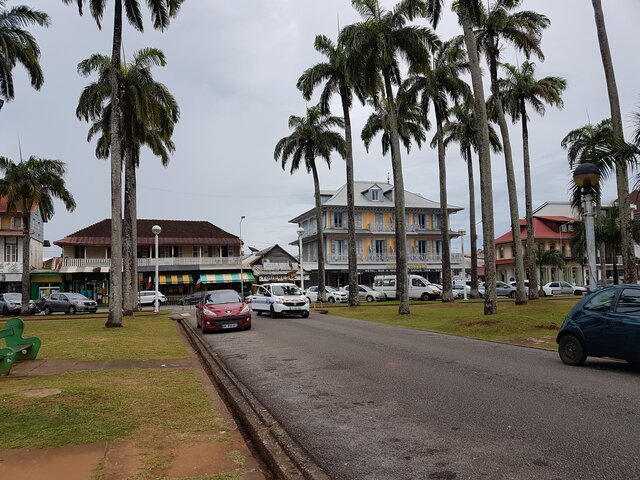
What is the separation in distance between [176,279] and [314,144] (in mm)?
22978

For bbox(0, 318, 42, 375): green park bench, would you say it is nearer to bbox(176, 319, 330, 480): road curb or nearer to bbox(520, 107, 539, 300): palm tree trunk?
bbox(176, 319, 330, 480): road curb

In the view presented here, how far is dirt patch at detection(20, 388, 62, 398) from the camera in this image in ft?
23.8

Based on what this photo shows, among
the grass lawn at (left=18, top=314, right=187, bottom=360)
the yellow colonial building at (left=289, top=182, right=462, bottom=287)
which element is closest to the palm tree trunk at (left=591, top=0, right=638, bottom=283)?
the grass lawn at (left=18, top=314, right=187, bottom=360)

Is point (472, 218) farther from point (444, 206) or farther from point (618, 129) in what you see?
point (618, 129)

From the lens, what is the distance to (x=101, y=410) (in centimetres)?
660

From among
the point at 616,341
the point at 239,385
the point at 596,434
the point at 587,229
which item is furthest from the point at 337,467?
the point at 587,229

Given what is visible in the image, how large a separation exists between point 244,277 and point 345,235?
40.9 feet

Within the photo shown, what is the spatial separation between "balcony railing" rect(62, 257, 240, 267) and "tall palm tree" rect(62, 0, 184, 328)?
1302 inches

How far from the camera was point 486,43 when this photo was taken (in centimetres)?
2908

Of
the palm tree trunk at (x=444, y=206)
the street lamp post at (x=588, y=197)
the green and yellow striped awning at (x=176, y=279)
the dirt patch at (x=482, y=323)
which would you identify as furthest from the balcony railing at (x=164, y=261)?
the street lamp post at (x=588, y=197)

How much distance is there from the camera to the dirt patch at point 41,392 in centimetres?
727

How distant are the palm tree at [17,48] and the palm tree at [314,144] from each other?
2149 centimetres

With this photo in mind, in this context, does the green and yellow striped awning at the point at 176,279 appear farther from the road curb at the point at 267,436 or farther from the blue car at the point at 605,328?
the blue car at the point at 605,328

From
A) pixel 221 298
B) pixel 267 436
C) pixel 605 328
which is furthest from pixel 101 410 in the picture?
pixel 221 298
